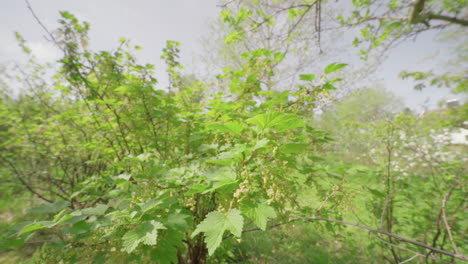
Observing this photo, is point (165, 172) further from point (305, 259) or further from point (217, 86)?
point (305, 259)

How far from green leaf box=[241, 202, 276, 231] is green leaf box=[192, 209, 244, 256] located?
4.1 inches

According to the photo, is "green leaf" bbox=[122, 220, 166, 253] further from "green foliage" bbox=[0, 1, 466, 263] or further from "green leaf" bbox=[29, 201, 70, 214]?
"green leaf" bbox=[29, 201, 70, 214]

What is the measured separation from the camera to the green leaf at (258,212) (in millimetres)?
1023

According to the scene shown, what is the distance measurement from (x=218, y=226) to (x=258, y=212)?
261 mm

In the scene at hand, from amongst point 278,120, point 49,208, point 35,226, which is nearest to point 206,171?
point 278,120

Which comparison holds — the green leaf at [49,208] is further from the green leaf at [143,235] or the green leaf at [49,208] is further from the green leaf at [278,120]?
the green leaf at [278,120]

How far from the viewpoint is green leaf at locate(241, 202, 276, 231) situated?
1.02m

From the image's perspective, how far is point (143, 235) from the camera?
3.52 ft

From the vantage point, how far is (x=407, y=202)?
305 centimetres

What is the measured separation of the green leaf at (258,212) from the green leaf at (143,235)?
0.52 meters

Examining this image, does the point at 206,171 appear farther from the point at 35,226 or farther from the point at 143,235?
the point at 35,226

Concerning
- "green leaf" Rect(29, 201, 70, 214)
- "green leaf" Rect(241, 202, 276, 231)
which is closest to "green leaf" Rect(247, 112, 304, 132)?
"green leaf" Rect(241, 202, 276, 231)

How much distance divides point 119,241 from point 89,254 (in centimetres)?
35

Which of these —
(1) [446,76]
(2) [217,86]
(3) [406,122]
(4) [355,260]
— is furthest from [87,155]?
(1) [446,76]
